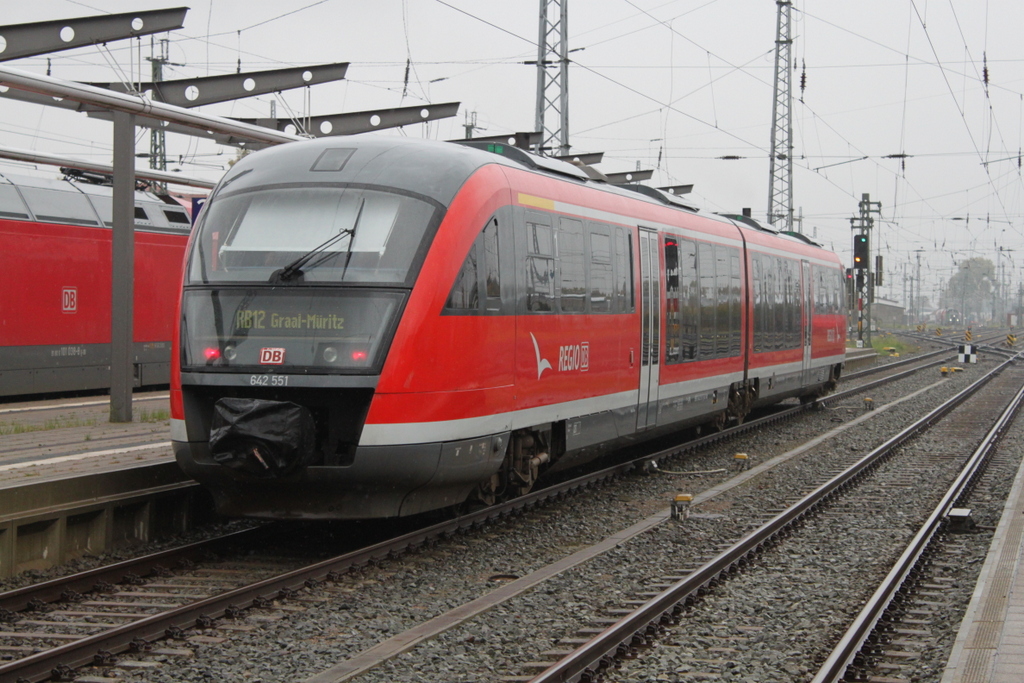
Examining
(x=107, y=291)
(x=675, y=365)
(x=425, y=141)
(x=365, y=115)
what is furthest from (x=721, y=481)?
(x=107, y=291)

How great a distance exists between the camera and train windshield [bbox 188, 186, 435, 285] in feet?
27.1

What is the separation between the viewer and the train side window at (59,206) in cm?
1764

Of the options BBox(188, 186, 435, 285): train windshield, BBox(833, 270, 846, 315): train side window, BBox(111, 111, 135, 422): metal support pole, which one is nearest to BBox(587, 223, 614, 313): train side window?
BBox(188, 186, 435, 285): train windshield

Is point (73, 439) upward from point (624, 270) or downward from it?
downward

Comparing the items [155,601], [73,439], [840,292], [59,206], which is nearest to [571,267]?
[155,601]

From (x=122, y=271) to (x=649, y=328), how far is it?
6157 mm

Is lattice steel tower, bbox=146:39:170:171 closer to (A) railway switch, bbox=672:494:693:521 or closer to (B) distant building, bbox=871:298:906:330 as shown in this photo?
(A) railway switch, bbox=672:494:693:521

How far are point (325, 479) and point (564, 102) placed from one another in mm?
13083

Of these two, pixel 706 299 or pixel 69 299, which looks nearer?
pixel 706 299

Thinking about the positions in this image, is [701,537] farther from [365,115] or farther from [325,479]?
[365,115]

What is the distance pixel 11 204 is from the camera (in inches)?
677

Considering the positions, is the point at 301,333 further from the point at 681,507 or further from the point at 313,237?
the point at 681,507

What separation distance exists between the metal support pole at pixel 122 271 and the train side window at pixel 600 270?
544cm

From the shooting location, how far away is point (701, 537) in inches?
383
